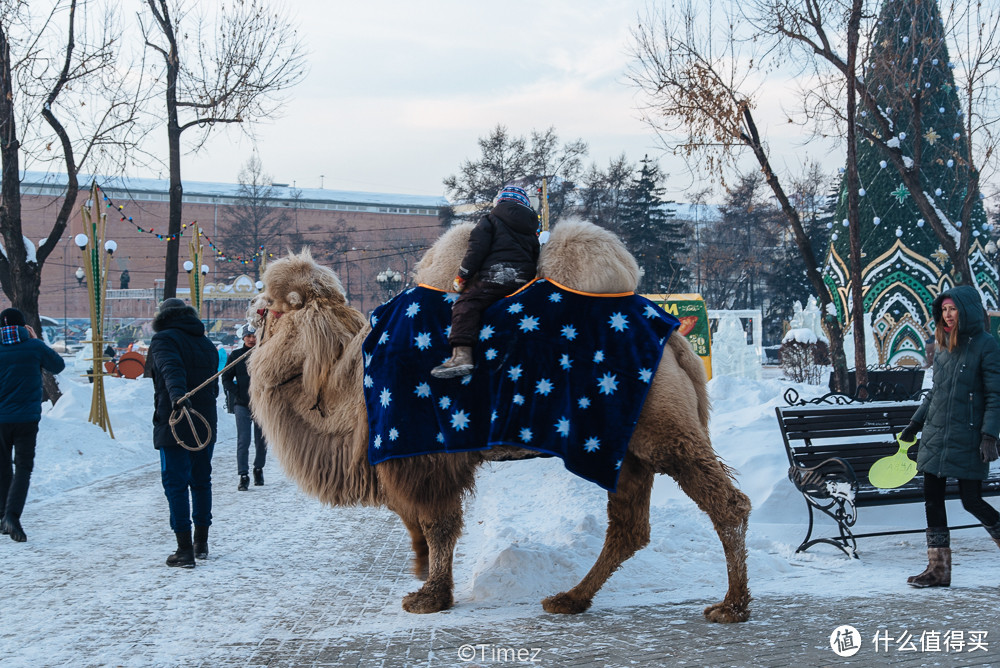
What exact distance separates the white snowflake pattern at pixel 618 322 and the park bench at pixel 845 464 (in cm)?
272

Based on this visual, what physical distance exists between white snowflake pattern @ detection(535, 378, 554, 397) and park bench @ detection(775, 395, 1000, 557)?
9.47ft

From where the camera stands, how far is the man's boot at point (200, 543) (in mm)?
6824

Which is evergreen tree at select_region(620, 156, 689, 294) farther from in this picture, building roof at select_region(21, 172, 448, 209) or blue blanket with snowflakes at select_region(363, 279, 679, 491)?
blue blanket with snowflakes at select_region(363, 279, 679, 491)

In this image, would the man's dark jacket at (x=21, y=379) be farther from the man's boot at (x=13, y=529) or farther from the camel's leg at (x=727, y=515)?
the camel's leg at (x=727, y=515)

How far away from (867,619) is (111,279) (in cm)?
7833

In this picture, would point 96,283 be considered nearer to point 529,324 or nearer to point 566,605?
point 529,324

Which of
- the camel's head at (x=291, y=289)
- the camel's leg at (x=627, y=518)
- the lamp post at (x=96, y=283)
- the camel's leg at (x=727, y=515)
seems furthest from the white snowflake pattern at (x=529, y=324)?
the lamp post at (x=96, y=283)

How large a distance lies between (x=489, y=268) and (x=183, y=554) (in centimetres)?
344

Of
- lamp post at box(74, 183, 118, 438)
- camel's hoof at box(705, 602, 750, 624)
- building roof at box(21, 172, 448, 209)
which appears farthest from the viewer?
building roof at box(21, 172, 448, 209)

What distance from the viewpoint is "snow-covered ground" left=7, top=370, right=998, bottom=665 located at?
544 centimetres

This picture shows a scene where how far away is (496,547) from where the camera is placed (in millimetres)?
6500

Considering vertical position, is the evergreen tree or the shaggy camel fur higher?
the evergreen tree

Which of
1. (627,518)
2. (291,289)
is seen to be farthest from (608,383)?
(291,289)

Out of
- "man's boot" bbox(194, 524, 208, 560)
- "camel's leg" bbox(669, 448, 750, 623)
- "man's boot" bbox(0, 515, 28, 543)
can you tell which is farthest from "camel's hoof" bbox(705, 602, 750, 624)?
"man's boot" bbox(0, 515, 28, 543)
